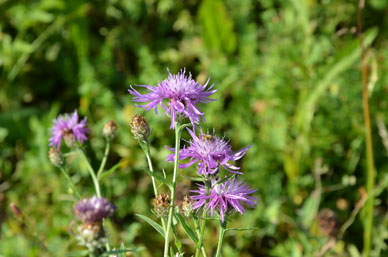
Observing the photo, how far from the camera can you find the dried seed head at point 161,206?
0.83 metres

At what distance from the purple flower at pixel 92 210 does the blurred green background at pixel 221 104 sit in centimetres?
91

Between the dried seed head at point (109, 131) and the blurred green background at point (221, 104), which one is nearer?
the dried seed head at point (109, 131)

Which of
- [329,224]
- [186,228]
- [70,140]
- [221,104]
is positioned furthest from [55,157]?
[221,104]

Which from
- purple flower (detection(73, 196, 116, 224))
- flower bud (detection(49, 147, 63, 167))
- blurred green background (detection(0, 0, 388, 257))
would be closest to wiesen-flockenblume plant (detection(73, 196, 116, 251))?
purple flower (detection(73, 196, 116, 224))

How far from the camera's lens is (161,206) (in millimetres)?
827

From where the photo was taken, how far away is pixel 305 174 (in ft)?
6.62

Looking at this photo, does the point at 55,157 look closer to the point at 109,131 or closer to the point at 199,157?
the point at 109,131

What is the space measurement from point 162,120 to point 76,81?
2.37ft

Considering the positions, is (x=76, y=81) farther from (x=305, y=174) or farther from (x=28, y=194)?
(x=305, y=174)

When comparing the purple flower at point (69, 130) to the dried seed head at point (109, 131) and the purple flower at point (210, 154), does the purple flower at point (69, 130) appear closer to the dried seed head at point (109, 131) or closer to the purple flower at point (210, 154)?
the dried seed head at point (109, 131)

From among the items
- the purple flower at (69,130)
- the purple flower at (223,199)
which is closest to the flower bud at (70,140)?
the purple flower at (69,130)

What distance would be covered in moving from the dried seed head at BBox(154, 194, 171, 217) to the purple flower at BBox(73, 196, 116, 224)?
0.10 m

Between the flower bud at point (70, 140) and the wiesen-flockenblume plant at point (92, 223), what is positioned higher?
the flower bud at point (70, 140)

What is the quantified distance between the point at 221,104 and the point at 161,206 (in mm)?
1352
